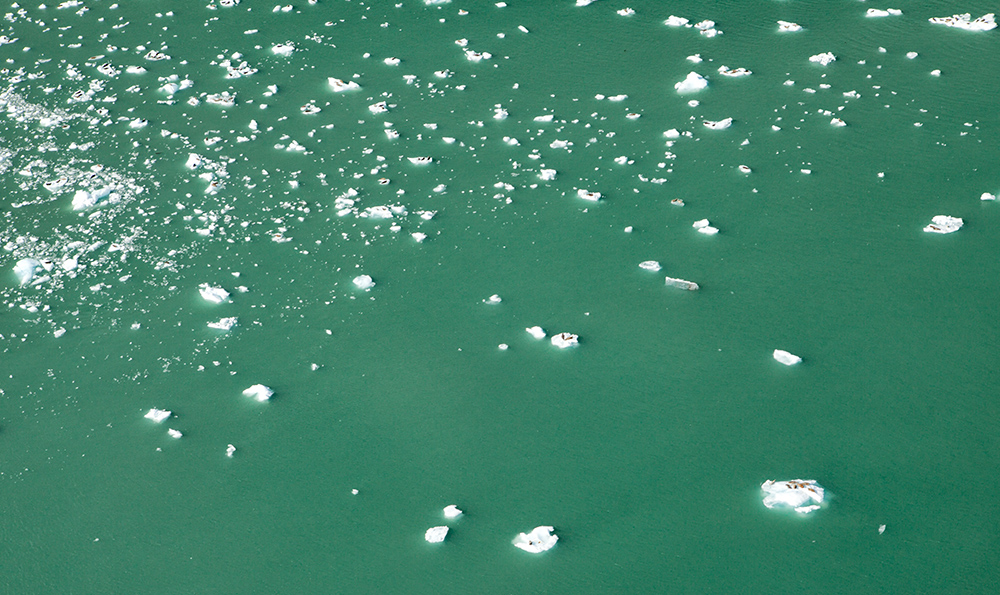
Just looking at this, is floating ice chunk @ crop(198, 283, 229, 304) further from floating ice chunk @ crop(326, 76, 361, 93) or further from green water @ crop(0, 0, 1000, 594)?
floating ice chunk @ crop(326, 76, 361, 93)

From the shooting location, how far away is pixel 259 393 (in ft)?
10.2

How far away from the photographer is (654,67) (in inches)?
195

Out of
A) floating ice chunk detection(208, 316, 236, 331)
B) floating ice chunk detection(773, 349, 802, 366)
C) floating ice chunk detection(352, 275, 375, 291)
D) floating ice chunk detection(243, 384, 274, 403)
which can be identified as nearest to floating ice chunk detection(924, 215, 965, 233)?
floating ice chunk detection(773, 349, 802, 366)

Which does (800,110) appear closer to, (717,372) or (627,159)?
(627,159)

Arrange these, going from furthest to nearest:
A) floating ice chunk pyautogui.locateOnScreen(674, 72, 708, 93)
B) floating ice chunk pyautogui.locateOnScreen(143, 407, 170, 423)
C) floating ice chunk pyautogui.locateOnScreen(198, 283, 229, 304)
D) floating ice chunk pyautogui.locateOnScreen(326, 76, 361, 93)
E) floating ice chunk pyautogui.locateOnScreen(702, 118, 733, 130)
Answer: floating ice chunk pyautogui.locateOnScreen(326, 76, 361, 93) < floating ice chunk pyautogui.locateOnScreen(674, 72, 708, 93) < floating ice chunk pyautogui.locateOnScreen(702, 118, 733, 130) < floating ice chunk pyautogui.locateOnScreen(198, 283, 229, 304) < floating ice chunk pyautogui.locateOnScreen(143, 407, 170, 423)

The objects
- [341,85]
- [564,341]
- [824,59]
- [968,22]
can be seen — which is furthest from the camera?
[968,22]

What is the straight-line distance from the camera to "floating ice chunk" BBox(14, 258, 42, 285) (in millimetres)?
3727

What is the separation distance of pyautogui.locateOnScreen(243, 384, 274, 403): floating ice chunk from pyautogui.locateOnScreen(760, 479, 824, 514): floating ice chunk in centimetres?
171

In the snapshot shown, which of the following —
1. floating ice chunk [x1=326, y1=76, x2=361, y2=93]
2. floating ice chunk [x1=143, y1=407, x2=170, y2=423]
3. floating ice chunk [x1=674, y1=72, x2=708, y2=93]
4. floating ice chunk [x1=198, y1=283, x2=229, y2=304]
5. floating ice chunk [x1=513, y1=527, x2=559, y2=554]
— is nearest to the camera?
floating ice chunk [x1=513, y1=527, x2=559, y2=554]

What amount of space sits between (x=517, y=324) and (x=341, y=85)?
2.30 metres

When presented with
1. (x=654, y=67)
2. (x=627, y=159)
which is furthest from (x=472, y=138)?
(x=654, y=67)

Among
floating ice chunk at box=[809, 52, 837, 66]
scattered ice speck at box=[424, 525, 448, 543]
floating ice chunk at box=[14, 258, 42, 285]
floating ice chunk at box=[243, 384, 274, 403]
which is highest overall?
floating ice chunk at box=[809, 52, 837, 66]

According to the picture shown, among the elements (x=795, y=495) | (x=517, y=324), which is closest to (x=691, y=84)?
(x=517, y=324)

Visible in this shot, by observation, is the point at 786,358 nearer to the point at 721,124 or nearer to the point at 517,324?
the point at 517,324
